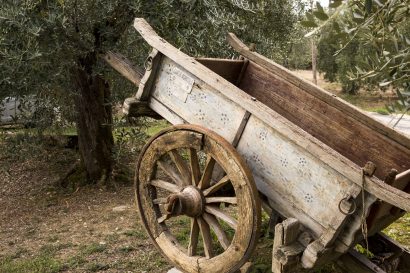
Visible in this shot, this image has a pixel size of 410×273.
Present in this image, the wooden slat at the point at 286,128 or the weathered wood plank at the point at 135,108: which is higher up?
the wooden slat at the point at 286,128

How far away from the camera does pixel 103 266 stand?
4902 mm

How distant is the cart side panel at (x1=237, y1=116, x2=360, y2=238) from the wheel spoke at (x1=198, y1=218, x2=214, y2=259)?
0.64m

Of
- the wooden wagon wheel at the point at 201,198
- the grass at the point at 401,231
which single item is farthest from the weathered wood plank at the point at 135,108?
the grass at the point at 401,231

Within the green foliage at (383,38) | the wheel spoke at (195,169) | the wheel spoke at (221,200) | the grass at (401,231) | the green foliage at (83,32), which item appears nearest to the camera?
the green foliage at (383,38)

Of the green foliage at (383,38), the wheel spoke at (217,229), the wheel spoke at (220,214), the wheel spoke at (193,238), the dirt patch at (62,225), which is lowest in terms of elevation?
the dirt patch at (62,225)

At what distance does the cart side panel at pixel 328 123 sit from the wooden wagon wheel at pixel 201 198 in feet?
3.91

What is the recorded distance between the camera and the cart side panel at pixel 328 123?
3.81 m

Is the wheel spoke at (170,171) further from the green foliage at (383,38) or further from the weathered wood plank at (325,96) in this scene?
the green foliage at (383,38)

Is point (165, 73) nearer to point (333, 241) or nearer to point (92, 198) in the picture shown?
point (333, 241)

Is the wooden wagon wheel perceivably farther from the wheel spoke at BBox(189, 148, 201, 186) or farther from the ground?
the ground

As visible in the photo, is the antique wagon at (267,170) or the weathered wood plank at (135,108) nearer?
the antique wagon at (267,170)

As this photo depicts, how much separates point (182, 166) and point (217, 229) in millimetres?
575

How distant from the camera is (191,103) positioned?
3629 mm

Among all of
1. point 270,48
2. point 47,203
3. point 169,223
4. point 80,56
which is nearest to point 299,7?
point 270,48
